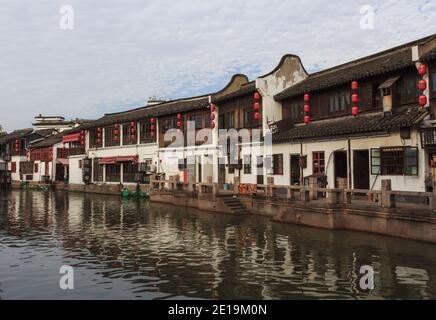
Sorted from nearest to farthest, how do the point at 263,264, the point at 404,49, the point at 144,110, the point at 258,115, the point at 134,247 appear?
the point at 263,264, the point at 134,247, the point at 404,49, the point at 258,115, the point at 144,110

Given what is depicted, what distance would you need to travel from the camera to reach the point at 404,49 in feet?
70.7

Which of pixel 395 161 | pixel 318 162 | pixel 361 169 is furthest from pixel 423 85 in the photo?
pixel 318 162

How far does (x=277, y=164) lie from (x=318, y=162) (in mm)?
3686

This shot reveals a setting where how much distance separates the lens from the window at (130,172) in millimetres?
41719

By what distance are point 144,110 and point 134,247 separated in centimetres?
2961

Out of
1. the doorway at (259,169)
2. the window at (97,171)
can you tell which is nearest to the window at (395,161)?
the doorway at (259,169)

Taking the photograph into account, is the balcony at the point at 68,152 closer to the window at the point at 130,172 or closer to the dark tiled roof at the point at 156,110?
the dark tiled roof at the point at 156,110

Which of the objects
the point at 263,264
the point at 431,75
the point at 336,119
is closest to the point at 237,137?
the point at 336,119

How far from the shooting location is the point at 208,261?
506 inches

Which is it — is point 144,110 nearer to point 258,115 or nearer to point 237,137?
point 237,137

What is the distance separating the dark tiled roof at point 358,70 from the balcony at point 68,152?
31.3m

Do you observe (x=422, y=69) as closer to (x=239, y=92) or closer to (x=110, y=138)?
(x=239, y=92)
